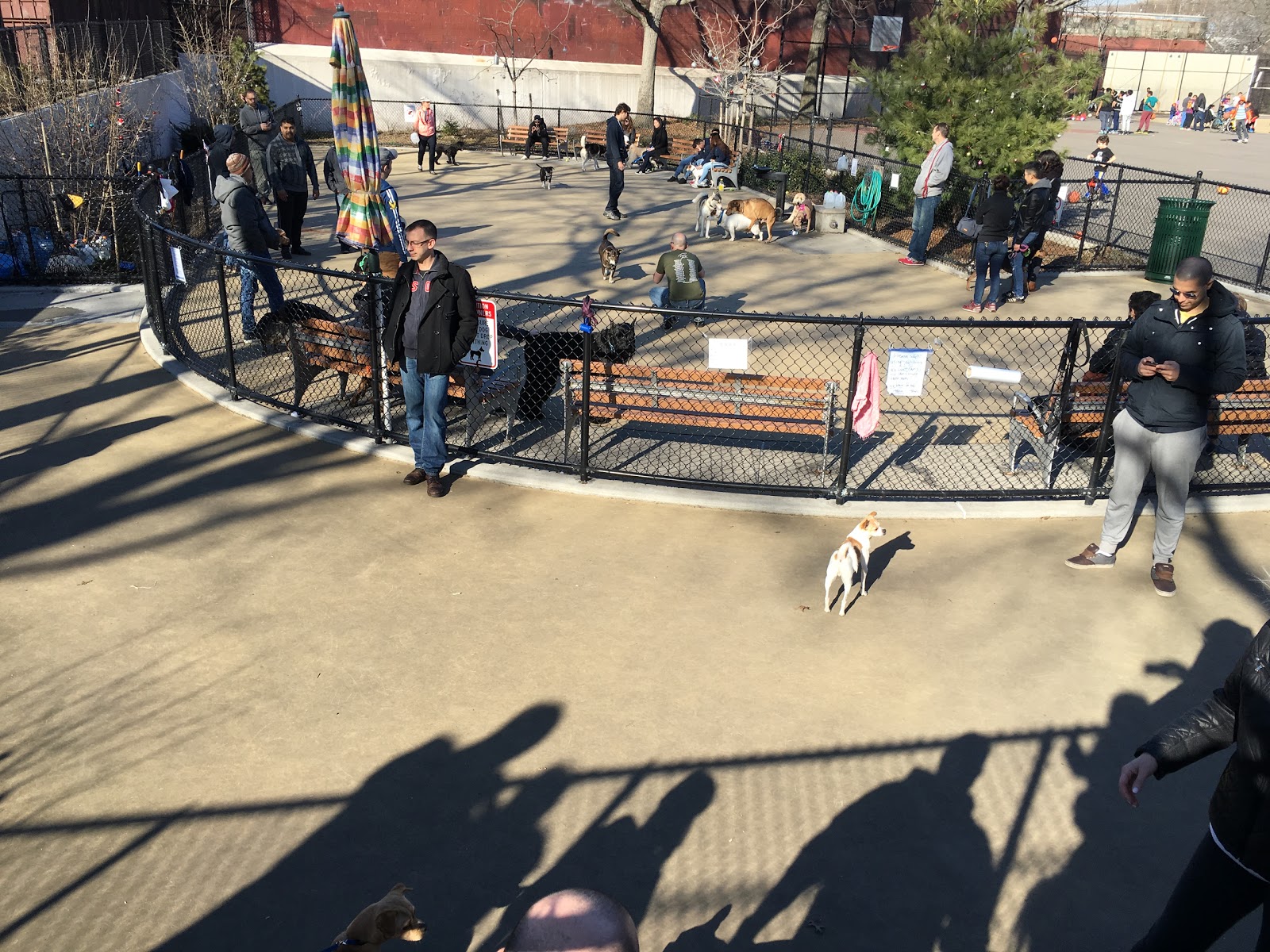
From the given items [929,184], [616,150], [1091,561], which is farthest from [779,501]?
[616,150]

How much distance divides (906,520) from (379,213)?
7544 mm

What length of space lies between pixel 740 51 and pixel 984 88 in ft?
60.9

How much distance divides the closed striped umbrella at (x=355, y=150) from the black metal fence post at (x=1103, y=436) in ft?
26.6

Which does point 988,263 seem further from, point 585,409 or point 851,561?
point 851,561

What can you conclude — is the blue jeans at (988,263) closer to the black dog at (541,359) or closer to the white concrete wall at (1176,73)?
the black dog at (541,359)

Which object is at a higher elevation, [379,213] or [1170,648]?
[379,213]

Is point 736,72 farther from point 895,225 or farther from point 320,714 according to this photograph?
point 320,714

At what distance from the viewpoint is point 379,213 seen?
1192 centimetres

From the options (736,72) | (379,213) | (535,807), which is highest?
(736,72)

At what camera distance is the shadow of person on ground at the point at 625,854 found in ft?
13.2

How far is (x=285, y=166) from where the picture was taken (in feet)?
44.9

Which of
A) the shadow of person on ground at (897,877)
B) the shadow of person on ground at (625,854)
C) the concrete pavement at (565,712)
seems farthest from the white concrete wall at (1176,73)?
the shadow of person on ground at (625,854)

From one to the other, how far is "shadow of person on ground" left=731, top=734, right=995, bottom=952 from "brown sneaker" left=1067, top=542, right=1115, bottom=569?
8.11 ft

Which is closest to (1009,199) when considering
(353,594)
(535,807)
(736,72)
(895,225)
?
(895,225)
